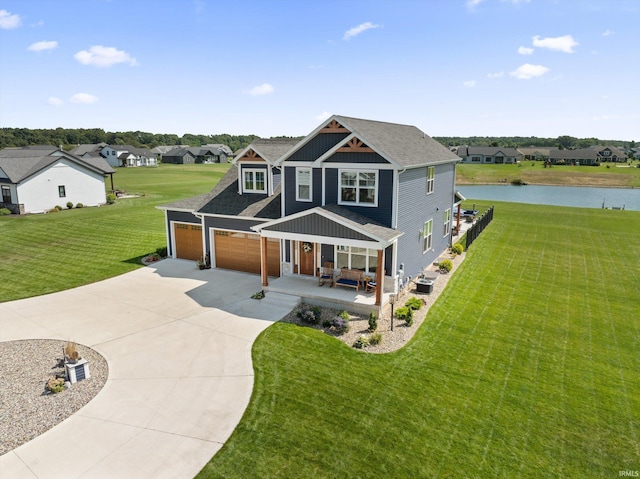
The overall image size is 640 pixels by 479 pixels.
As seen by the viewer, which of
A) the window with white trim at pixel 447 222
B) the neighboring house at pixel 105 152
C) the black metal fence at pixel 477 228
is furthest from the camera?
the neighboring house at pixel 105 152

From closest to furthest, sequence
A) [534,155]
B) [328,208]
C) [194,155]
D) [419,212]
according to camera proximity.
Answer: [328,208] → [419,212] → [194,155] → [534,155]

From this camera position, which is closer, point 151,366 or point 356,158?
point 151,366

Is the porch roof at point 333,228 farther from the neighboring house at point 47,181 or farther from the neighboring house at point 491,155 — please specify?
the neighboring house at point 491,155

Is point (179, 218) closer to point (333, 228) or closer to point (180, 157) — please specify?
point (333, 228)

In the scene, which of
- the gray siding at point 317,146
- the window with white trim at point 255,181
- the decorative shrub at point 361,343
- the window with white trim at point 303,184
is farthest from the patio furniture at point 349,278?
the window with white trim at point 255,181

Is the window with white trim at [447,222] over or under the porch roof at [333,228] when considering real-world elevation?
under

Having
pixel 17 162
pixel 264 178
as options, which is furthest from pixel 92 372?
pixel 17 162

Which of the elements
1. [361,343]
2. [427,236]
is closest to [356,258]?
[361,343]
